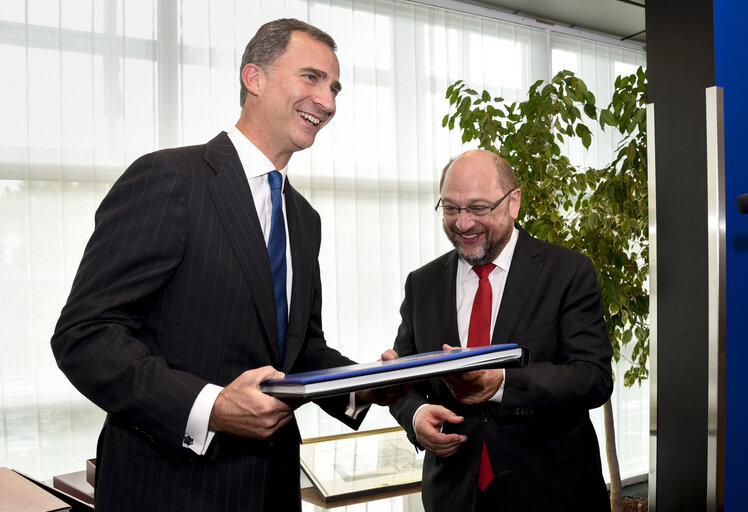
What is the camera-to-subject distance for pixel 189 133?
371cm

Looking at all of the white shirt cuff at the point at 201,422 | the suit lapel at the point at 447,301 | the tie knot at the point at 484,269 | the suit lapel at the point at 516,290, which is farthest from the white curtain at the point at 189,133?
the white shirt cuff at the point at 201,422

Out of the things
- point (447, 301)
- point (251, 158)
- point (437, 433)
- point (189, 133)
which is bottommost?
point (437, 433)

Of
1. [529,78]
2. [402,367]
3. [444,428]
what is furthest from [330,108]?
[529,78]

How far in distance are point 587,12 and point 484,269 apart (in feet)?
12.1

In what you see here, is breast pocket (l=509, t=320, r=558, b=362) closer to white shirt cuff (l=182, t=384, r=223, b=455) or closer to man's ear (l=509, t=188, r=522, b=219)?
man's ear (l=509, t=188, r=522, b=219)

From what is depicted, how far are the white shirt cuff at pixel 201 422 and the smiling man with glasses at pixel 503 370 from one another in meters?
0.62

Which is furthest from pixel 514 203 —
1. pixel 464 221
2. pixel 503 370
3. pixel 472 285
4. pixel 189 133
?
pixel 189 133

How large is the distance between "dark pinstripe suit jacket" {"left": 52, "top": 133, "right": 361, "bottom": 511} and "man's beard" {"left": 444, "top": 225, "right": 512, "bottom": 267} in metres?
0.84

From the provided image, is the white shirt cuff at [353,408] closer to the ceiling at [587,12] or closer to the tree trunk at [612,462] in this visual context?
the tree trunk at [612,462]

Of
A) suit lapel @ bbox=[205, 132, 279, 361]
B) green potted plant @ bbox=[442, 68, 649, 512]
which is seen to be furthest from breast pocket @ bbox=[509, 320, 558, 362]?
green potted plant @ bbox=[442, 68, 649, 512]

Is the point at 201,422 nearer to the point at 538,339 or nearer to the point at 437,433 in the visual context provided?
the point at 437,433

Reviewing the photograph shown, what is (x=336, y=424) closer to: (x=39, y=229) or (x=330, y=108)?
(x=39, y=229)

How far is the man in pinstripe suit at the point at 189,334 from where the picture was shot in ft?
3.49

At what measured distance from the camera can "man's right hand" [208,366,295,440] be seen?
99 cm
